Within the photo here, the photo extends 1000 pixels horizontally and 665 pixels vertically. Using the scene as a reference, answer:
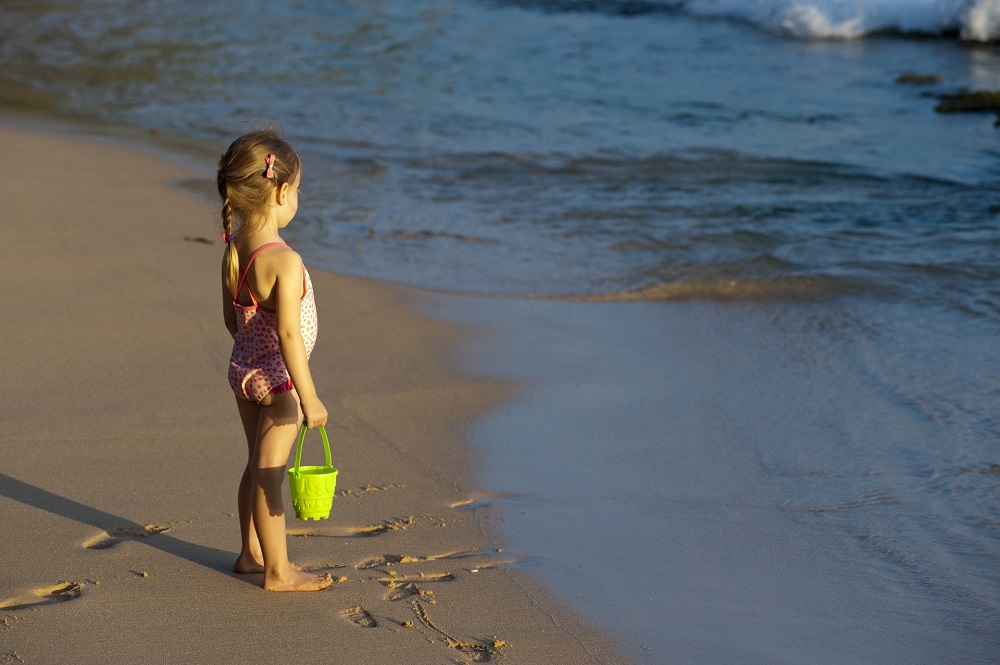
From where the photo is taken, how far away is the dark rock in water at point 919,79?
14.1 metres

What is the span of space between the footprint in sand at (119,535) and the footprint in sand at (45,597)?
0.26 meters

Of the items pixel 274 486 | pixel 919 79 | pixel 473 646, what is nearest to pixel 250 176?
pixel 274 486

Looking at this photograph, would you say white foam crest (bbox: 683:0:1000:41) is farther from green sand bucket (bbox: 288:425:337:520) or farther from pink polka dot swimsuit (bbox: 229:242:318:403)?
green sand bucket (bbox: 288:425:337:520)

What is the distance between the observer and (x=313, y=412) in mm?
2881

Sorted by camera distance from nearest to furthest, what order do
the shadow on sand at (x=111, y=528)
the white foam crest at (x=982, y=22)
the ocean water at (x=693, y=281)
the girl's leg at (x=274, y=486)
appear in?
the girl's leg at (x=274, y=486) < the shadow on sand at (x=111, y=528) < the ocean water at (x=693, y=281) < the white foam crest at (x=982, y=22)

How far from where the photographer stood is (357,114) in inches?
487

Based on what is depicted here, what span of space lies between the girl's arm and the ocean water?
93 centimetres

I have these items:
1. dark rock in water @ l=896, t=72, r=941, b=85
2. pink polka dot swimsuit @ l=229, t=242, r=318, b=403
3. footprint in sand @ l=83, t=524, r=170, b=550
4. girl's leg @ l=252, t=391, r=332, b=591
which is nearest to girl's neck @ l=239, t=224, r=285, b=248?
pink polka dot swimsuit @ l=229, t=242, r=318, b=403

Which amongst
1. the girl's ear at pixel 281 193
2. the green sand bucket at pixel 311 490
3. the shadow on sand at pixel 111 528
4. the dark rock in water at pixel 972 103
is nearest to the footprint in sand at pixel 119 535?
the shadow on sand at pixel 111 528

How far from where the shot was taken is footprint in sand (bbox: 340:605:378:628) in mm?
2902

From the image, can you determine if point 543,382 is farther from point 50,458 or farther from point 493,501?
point 50,458

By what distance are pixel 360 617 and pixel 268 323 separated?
83 cm

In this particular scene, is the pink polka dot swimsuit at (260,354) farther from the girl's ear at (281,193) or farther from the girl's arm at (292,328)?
the girl's ear at (281,193)

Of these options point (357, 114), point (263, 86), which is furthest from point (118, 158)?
point (263, 86)
